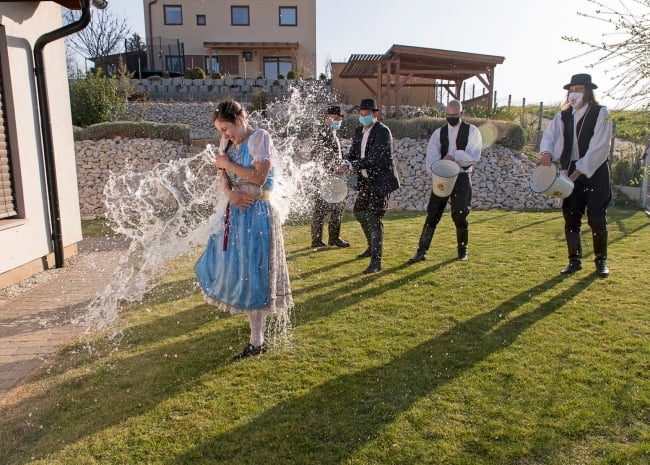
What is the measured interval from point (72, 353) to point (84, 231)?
21.9 feet

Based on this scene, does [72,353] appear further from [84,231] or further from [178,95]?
[178,95]

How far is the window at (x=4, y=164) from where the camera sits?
6.15 m

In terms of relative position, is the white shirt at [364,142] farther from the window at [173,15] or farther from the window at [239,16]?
the window at [173,15]

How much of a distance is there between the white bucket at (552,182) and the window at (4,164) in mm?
6202

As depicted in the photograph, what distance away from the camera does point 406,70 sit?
2064 centimetres

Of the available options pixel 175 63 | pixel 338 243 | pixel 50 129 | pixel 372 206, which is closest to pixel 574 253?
pixel 372 206

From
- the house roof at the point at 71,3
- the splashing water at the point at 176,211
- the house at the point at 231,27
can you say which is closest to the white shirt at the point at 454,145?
the splashing water at the point at 176,211

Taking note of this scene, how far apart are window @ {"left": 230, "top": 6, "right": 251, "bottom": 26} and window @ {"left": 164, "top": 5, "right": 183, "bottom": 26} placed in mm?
3066

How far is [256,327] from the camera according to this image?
4.07 m

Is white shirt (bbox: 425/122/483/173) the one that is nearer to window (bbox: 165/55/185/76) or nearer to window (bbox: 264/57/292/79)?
window (bbox: 165/55/185/76)

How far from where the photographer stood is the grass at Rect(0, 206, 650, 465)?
2.88 m

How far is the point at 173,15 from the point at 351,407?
106 ft

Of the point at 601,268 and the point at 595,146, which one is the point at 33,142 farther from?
the point at 601,268

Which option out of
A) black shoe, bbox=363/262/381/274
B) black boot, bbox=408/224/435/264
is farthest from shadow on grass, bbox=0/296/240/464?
black boot, bbox=408/224/435/264
